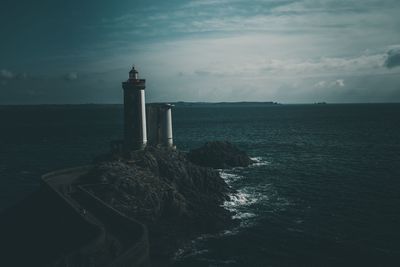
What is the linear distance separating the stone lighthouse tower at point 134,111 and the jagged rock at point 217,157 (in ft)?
53.2

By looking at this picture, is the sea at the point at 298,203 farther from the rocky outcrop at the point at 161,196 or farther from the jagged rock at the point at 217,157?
the jagged rock at the point at 217,157

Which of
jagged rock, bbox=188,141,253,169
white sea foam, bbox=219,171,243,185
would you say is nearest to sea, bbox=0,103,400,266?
white sea foam, bbox=219,171,243,185

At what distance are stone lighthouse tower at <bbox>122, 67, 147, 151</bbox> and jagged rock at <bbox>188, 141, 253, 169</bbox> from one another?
16214 mm

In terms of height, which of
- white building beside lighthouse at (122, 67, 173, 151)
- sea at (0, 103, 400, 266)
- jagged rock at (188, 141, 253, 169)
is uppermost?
white building beside lighthouse at (122, 67, 173, 151)

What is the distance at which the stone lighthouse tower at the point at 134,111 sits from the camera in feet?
126

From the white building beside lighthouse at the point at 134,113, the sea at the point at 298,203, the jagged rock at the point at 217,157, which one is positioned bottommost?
the sea at the point at 298,203

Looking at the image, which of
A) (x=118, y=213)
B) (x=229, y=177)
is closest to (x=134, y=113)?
(x=229, y=177)

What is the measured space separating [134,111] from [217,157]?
66.4ft

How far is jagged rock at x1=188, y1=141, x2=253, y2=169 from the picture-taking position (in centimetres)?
5475

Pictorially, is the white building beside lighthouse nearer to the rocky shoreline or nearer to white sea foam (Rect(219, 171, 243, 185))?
the rocky shoreline

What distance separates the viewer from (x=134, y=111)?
38.8 m

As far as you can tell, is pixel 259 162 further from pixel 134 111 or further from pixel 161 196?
pixel 161 196

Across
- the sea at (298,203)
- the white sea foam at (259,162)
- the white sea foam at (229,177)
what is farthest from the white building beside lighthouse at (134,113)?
the white sea foam at (259,162)

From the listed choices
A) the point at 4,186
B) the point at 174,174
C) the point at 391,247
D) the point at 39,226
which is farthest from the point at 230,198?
the point at 4,186
